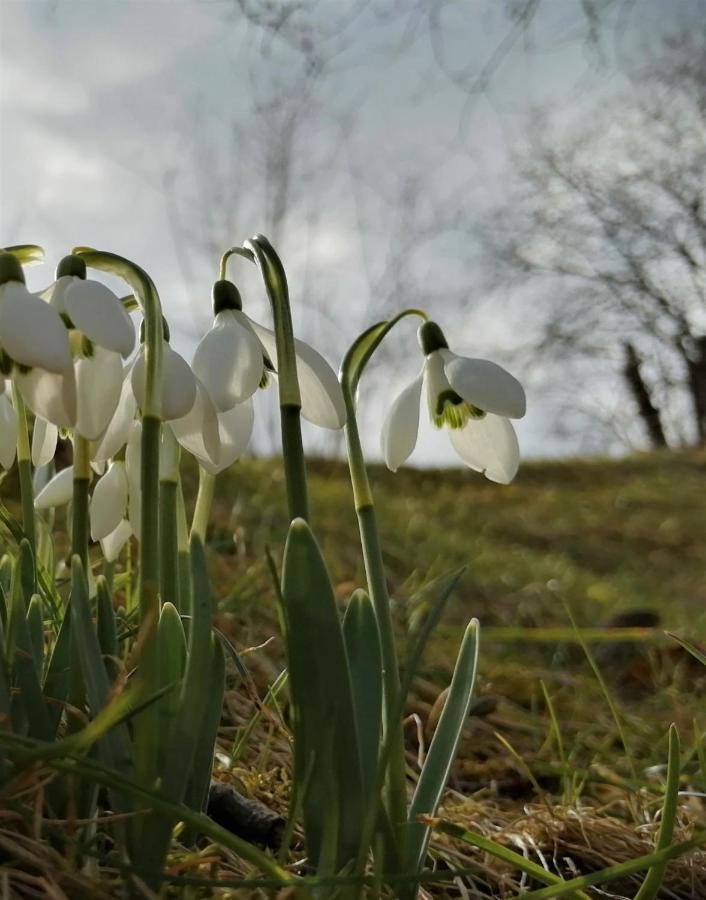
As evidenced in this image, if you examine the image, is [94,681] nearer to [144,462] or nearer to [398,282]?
[144,462]

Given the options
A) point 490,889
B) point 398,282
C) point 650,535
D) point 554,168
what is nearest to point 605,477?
point 650,535

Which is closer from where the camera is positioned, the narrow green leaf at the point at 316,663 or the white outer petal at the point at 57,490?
the narrow green leaf at the point at 316,663

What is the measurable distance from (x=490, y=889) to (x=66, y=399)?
0.56m

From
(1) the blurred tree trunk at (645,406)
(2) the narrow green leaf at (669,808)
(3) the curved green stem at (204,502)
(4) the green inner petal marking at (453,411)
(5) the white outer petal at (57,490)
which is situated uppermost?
(1) the blurred tree trunk at (645,406)

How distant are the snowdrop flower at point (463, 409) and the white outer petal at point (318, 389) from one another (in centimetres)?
9

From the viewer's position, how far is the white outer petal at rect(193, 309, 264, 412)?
76 centimetres

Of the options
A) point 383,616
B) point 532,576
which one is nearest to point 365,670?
point 383,616

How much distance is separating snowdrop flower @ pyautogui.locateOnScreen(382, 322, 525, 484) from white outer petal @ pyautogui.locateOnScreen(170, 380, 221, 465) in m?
0.17

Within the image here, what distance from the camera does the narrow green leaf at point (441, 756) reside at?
803mm

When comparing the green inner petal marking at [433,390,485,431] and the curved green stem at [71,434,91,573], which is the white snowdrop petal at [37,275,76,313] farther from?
the green inner petal marking at [433,390,485,431]

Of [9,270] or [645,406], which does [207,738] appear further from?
[645,406]

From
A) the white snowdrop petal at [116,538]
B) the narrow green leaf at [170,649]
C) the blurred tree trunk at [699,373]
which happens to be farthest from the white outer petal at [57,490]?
the blurred tree trunk at [699,373]

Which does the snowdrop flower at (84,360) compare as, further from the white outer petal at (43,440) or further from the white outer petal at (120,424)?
the white outer petal at (43,440)

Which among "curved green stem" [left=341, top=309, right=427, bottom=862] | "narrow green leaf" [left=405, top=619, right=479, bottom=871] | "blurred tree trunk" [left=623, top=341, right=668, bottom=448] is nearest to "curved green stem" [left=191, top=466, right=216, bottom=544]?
"curved green stem" [left=341, top=309, right=427, bottom=862]
